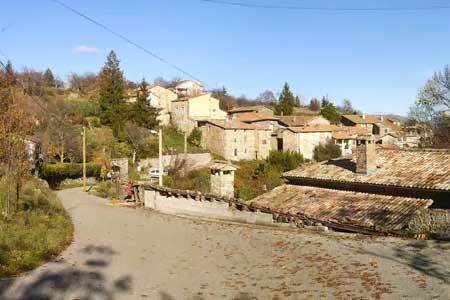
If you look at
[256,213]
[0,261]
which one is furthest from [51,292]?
[256,213]

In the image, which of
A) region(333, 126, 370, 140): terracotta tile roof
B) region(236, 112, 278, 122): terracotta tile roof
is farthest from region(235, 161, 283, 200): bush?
region(333, 126, 370, 140): terracotta tile roof

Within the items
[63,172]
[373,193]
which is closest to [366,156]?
[373,193]

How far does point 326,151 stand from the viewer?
58.8 meters

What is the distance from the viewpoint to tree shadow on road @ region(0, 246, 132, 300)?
8406 mm

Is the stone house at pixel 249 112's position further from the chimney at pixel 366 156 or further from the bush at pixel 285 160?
the chimney at pixel 366 156

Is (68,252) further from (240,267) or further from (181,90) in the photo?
(181,90)

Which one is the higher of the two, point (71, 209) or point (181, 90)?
point (181, 90)

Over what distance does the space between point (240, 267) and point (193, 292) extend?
7.18ft

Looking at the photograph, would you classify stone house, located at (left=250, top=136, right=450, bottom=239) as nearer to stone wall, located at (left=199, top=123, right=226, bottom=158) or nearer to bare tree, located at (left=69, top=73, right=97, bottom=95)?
stone wall, located at (left=199, top=123, right=226, bottom=158)

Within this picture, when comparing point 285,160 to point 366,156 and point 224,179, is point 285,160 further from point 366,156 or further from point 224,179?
point 224,179

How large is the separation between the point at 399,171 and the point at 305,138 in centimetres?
3919

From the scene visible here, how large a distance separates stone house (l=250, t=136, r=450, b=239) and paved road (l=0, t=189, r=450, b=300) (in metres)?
3.14

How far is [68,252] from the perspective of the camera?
12.2m

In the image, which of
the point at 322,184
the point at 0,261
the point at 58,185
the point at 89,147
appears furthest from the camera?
the point at 89,147
